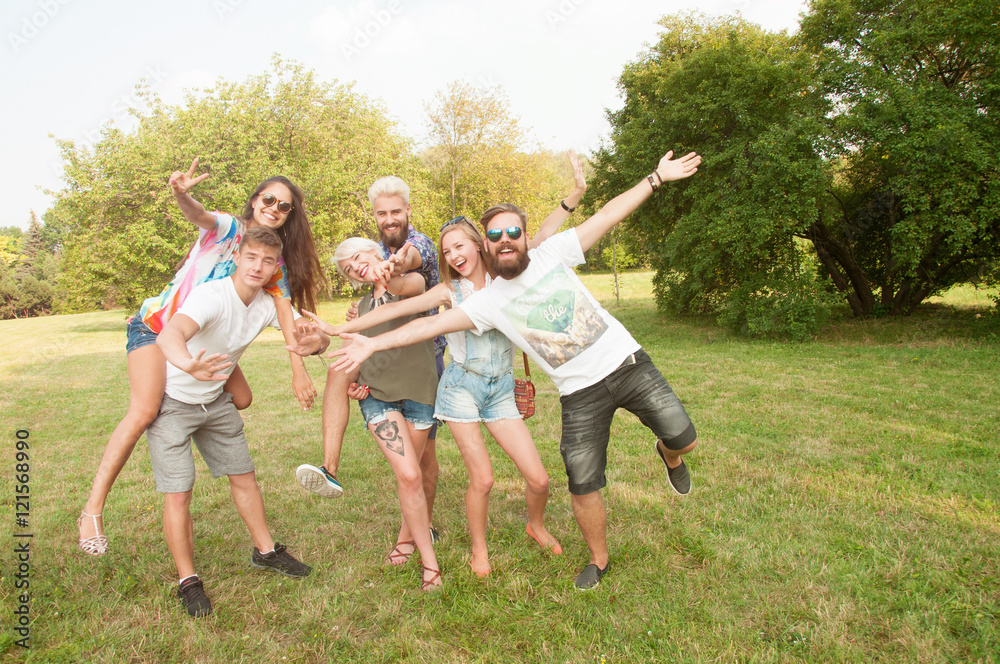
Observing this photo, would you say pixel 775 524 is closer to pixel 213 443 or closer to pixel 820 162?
pixel 213 443

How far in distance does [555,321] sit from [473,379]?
2.20 ft

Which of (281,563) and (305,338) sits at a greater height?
(305,338)

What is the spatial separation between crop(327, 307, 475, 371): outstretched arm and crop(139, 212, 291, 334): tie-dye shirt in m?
0.78

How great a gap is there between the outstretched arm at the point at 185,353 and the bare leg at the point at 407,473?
3.63 ft

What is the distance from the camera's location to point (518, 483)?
5.75m

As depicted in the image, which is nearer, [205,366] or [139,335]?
[205,366]

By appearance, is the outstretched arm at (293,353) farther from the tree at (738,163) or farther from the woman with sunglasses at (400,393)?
the tree at (738,163)

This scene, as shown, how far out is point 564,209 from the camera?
4512 mm

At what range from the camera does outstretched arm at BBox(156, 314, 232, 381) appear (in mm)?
3098

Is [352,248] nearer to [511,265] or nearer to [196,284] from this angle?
[196,284]

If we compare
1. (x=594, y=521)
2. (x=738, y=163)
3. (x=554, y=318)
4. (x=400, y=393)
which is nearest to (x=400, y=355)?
(x=400, y=393)

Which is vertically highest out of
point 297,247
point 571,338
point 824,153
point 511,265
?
point 824,153

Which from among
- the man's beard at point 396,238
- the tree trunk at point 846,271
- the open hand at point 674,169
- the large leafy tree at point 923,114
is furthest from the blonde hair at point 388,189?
the tree trunk at point 846,271

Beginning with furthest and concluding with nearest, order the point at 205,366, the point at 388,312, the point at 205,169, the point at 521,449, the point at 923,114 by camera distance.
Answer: the point at 205,169 < the point at 923,114 < the point at 521,449 < the point at 388,312 < the point at 205,366
